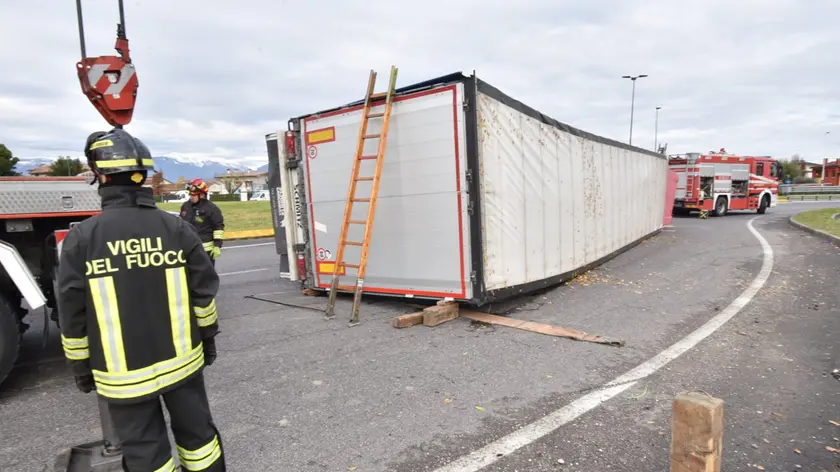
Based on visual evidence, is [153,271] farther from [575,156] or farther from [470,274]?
[575,156]

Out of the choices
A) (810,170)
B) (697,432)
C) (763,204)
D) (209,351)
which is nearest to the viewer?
(697,432)

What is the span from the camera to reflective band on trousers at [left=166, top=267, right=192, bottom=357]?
2.01 meters

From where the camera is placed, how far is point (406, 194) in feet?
18.6

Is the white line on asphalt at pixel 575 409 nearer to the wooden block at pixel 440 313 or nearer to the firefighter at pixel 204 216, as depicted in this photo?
the wooden block at pixel 440 313

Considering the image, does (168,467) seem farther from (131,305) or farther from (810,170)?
(810,170)

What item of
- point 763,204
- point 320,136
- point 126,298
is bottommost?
point 763,204

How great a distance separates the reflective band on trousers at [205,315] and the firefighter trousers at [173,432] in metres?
0.24

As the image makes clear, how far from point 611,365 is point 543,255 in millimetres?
2565

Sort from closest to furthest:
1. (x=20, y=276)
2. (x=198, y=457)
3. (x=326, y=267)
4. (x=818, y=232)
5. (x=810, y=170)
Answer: (x=198, y=457) → (x=20, y=276) → (x=326, y=267) → (x=818, y=232) → (x=810, y=170)

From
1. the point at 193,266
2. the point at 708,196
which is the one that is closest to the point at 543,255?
the point at 193,266

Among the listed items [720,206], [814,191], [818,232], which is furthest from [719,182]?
[814,191]

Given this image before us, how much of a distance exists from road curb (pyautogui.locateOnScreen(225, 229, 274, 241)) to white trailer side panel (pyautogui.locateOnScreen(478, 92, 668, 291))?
35.4ft

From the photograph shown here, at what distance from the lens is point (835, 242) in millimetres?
10562

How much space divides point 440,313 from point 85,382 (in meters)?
3.62
